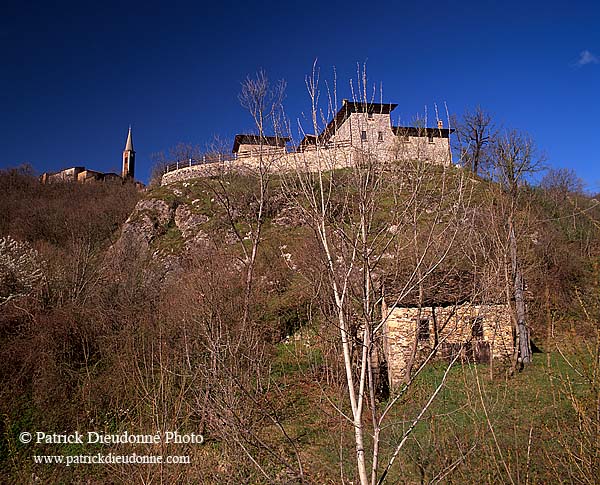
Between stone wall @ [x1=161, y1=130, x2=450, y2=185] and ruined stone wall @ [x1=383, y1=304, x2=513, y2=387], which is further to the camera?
ruined stone wall @ [x1=383, y1=304, x2=513, y2=387]

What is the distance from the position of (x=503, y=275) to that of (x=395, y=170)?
41.2ft

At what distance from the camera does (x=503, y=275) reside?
1463 centimetres

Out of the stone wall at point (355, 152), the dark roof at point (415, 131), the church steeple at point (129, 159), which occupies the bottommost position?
the stone wall at point (355, 152)

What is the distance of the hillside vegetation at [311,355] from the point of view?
3.32 meters

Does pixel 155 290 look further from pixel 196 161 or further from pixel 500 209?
pixel 196 161

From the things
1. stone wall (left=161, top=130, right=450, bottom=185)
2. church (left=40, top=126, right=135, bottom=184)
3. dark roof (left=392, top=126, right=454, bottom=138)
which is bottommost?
stone wall (left=161, top=130, right=450, bottom=185)

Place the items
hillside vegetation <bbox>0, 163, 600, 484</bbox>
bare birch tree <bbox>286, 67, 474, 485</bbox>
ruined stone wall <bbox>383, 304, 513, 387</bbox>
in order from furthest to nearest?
ruined stone wall <bbox>383, 304, 513, 387</bbox> → hillside vegetation <bbox>0, 163, 600, 484</bbox> → bare birch tree <bbox>286, 67, 474, 485</bbox>

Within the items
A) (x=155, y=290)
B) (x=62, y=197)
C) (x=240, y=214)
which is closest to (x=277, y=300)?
(x=155, y=290)

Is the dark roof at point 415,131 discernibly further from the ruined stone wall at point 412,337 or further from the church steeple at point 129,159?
the church steeple at point 129,159

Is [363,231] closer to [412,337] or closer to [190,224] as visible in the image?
[412,337]

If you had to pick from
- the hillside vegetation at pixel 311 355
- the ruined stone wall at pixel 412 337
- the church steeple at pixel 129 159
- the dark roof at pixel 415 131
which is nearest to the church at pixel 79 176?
the church steeple at pixel 129 159

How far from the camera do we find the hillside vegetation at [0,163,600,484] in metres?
3.32

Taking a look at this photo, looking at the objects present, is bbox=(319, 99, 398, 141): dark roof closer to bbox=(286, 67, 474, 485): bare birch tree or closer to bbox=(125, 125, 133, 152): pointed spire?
bbox=(286, 67, 474, 485): bare birch tree

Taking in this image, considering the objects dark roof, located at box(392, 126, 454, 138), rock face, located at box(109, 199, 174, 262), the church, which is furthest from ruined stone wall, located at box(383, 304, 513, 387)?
the church
